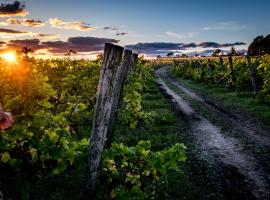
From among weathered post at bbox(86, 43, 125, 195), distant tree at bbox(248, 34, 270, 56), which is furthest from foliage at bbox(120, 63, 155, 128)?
distant tree at bbox(248, 34, 270, 56)

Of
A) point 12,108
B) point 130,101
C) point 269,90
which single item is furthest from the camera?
point 269,90

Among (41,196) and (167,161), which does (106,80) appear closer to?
(167,161)

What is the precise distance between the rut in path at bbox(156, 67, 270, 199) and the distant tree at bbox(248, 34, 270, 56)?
566cm

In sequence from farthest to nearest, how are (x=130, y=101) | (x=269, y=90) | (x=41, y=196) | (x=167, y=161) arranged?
1. (x=269, y=90)
2. (x=130, y=101)
3. (x=41, y=196)
4. (x=167, y=161)

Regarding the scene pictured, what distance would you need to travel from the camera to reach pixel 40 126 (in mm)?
5906

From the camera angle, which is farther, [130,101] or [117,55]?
[130,101]

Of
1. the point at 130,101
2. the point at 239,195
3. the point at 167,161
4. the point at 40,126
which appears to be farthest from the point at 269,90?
the point at 40,126

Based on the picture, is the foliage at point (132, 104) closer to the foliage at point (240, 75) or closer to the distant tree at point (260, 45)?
the distant tree at point (260, 45)

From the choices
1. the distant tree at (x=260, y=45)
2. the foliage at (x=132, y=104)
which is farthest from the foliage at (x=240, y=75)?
the foliage at (x=132, y=104)

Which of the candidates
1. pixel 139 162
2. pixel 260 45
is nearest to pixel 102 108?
pixel 139 162

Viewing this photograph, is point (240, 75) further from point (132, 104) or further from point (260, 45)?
point (132, 104)

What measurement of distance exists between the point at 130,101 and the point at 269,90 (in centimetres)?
974

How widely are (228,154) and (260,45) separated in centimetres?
1069

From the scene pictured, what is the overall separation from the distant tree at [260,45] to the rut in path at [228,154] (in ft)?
18.6
